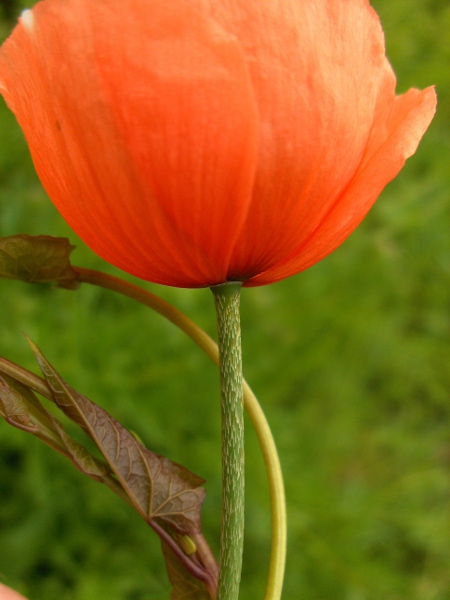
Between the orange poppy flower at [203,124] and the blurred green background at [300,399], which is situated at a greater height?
the orange poppy flower at [203,124]

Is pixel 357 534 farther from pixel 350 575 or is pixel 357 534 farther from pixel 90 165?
pixel 90 165

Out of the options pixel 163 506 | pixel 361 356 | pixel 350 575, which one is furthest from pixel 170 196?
pixel 361 356

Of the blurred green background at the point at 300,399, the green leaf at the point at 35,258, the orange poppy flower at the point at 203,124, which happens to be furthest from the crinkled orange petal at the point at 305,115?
the blurred green background at the point at 300,399

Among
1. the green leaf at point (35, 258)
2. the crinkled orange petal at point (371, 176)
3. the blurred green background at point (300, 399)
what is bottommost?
the blurred green background at point (300, 399)

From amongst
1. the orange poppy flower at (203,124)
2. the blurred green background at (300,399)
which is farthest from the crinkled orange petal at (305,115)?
the blurred green background at (300,399)

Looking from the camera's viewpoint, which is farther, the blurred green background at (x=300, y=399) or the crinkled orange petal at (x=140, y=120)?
the blurred green background at (x=300, y=399)

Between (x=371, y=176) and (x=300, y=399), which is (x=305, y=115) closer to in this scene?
(x=371, y=176)

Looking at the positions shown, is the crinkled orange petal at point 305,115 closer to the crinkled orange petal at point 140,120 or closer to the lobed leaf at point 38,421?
the crinkled orange petal at point 140,120
